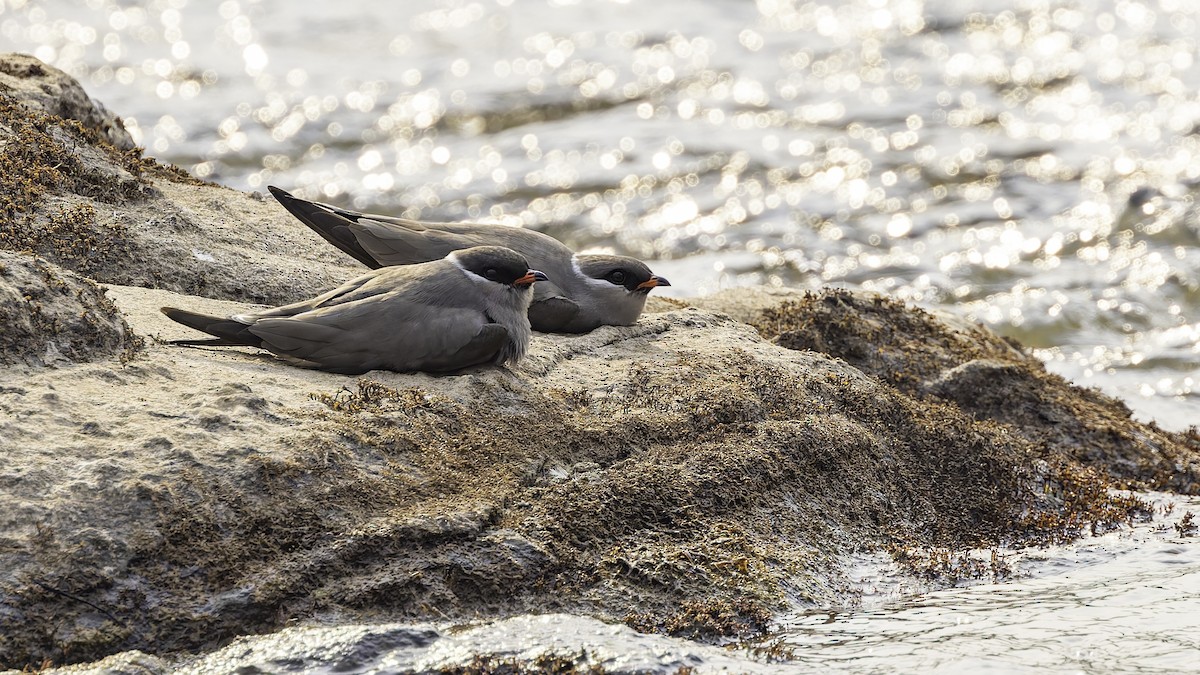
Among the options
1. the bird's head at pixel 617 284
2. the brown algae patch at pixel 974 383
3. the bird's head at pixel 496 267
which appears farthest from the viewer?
the brown algae patch at pixel 974 383

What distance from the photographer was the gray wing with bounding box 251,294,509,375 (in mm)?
5727

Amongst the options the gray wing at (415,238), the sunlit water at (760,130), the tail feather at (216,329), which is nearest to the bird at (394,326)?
the tail feather at (216,329)

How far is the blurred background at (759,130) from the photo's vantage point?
42.1 feet

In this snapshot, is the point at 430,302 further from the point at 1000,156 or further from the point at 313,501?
the point at 1000,156

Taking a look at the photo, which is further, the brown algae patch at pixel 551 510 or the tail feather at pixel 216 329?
the tail feather at pixel 216 329

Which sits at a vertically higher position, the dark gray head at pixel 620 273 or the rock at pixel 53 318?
the dark gray head at pixel 620 273

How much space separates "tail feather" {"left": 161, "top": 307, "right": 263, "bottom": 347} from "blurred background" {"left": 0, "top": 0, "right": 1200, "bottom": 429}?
6618mm

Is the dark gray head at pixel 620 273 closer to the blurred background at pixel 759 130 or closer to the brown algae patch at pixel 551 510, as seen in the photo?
the brown algae patch at pixel 551 510

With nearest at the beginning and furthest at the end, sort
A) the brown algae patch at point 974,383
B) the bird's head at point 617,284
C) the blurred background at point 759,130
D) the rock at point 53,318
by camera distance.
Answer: the rock at point 53,318
the bird's head at point 617,284
the brown algae patch at point 974,383
the blurred background at point 759,130

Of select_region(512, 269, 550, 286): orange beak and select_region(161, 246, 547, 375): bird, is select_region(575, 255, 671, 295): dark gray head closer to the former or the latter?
select_region(512, 269, 550, 286): orange beak

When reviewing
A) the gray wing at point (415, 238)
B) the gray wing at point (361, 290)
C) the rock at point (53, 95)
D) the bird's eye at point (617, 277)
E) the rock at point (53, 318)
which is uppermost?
the rock at point (53, 95)

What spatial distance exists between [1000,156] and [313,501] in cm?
1268

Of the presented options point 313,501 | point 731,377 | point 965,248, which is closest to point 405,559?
point 313,501

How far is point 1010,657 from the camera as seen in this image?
4562mm
